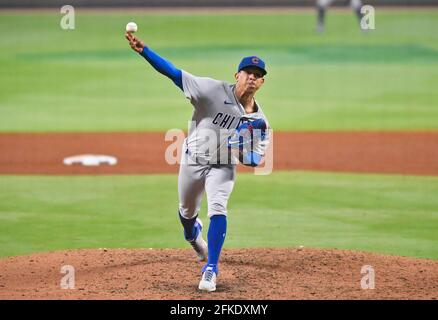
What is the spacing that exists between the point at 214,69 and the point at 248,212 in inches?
487

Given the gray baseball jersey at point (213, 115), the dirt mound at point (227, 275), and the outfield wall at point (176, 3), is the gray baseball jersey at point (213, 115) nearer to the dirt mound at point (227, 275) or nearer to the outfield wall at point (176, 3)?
the dirt mound at point (227, 275)

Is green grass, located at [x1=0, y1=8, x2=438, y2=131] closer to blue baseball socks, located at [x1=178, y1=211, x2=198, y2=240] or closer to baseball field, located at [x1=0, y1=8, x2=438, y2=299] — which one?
baseball field, located at [x1=0, y1=8, x2=438, y2=299]

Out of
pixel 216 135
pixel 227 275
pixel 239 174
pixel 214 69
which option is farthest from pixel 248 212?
pixel 214 69

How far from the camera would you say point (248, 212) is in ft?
35.6

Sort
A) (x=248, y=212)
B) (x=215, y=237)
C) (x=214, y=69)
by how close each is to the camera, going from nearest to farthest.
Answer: (x=215, y=237)
(x=248, y=212)
(x=214, y=69)

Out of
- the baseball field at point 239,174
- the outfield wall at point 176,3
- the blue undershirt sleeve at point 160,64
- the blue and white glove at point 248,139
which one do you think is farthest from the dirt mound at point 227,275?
the outfield wall at point 176,3

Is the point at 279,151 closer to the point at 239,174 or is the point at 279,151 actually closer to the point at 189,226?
the point at 239,174

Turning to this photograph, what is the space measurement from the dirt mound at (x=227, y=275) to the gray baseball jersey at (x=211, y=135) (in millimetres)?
716

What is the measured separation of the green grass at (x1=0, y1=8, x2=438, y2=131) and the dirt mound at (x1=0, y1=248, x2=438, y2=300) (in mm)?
8668

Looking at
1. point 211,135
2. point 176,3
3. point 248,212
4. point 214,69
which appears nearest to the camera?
point 211,135

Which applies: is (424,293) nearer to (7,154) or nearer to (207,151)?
(207,151)

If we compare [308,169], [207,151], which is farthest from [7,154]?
[207,151]

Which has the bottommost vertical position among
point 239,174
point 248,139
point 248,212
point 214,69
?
point 248,212

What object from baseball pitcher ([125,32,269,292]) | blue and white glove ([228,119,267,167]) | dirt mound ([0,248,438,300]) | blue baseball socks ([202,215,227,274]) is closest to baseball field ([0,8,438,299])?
dirt mound ([0,248,438,300])
